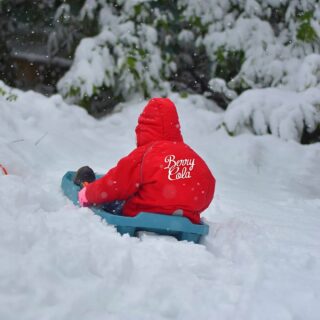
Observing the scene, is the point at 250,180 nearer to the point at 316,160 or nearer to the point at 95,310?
the point at 316,160

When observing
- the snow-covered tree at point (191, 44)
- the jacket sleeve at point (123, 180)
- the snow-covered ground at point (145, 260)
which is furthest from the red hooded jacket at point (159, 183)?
the snow-covered tree at point (191, 44)

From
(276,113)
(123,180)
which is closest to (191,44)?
(276,113)

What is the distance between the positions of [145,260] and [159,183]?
745 mm

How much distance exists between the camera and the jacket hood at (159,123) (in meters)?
3.39

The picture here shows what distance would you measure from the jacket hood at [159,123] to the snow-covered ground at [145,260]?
2.15 feet

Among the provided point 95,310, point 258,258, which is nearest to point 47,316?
point 95,310

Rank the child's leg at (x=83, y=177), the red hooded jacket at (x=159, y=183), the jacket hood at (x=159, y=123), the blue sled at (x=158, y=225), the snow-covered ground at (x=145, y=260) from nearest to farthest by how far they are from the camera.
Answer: the snow-covered ground at (x=145, y=260)
the blue sled at (x=158, y=225)
the red hooded jacket at (x=159, y=183)
the jacket hood at (x=159, y=123)
the child's leg at (x=83, y=177)

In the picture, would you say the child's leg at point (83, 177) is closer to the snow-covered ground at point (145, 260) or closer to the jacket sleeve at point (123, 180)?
the snow-covered ground at point (145, 260)

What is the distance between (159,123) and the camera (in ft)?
11.1

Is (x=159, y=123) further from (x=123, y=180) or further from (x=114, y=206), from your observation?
(x=114, y=206)

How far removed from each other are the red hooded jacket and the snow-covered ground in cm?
23

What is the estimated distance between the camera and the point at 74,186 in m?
3.83

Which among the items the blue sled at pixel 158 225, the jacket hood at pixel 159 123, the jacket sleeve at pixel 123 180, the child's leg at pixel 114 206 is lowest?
the child's leg at pixel 114 206

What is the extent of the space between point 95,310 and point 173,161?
1.41 metres
